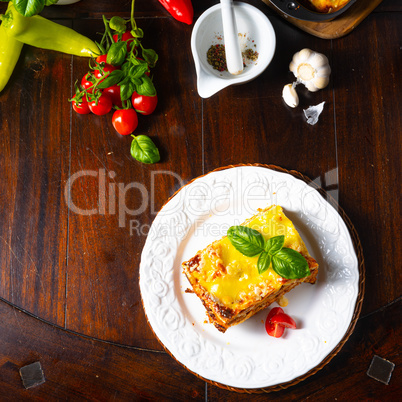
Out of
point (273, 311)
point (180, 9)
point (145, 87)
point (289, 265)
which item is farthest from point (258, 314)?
point (180, 9)

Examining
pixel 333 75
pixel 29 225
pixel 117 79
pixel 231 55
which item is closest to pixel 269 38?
pixel 231 55

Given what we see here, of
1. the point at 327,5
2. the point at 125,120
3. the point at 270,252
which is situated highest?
the point at 327,5

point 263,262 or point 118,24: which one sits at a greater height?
point 118,24

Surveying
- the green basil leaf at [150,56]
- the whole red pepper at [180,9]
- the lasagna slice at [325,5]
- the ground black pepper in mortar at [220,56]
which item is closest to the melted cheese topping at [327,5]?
the lasagna slice at [325,5]

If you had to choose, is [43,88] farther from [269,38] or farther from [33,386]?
[33,386]

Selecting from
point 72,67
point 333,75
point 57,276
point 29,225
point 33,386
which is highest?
point 72,67

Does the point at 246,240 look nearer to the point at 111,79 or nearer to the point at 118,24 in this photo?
the point at 111,79

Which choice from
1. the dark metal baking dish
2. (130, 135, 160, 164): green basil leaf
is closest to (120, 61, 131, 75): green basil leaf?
(130, 135, 160, 164): green basil leaf
